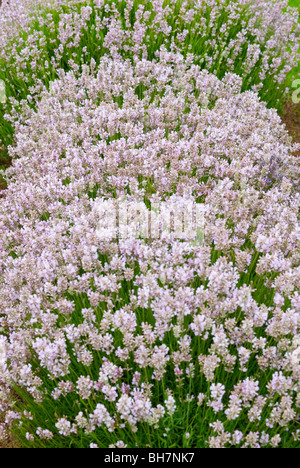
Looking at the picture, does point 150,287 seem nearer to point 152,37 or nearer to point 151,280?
point 151,280

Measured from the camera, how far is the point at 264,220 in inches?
129

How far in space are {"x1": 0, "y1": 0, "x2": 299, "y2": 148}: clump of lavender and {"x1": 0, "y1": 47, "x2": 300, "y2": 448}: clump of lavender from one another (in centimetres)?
122

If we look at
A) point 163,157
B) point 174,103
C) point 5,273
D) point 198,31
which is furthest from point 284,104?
point 5,273

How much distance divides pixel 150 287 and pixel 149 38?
4320 mm

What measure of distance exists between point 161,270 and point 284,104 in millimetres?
4953

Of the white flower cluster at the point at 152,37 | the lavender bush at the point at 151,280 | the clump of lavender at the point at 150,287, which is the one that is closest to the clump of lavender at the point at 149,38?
the white flower cluster at the point at 152,37

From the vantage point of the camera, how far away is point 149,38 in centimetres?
599

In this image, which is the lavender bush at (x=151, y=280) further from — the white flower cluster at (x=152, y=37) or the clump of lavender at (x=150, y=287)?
the white flower cluster at (x=152, y=37)

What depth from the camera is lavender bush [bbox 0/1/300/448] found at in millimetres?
2424

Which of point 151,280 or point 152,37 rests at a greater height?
point 152,37

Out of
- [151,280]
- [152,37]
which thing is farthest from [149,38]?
[151,280]

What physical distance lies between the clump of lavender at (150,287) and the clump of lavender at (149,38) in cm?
122
